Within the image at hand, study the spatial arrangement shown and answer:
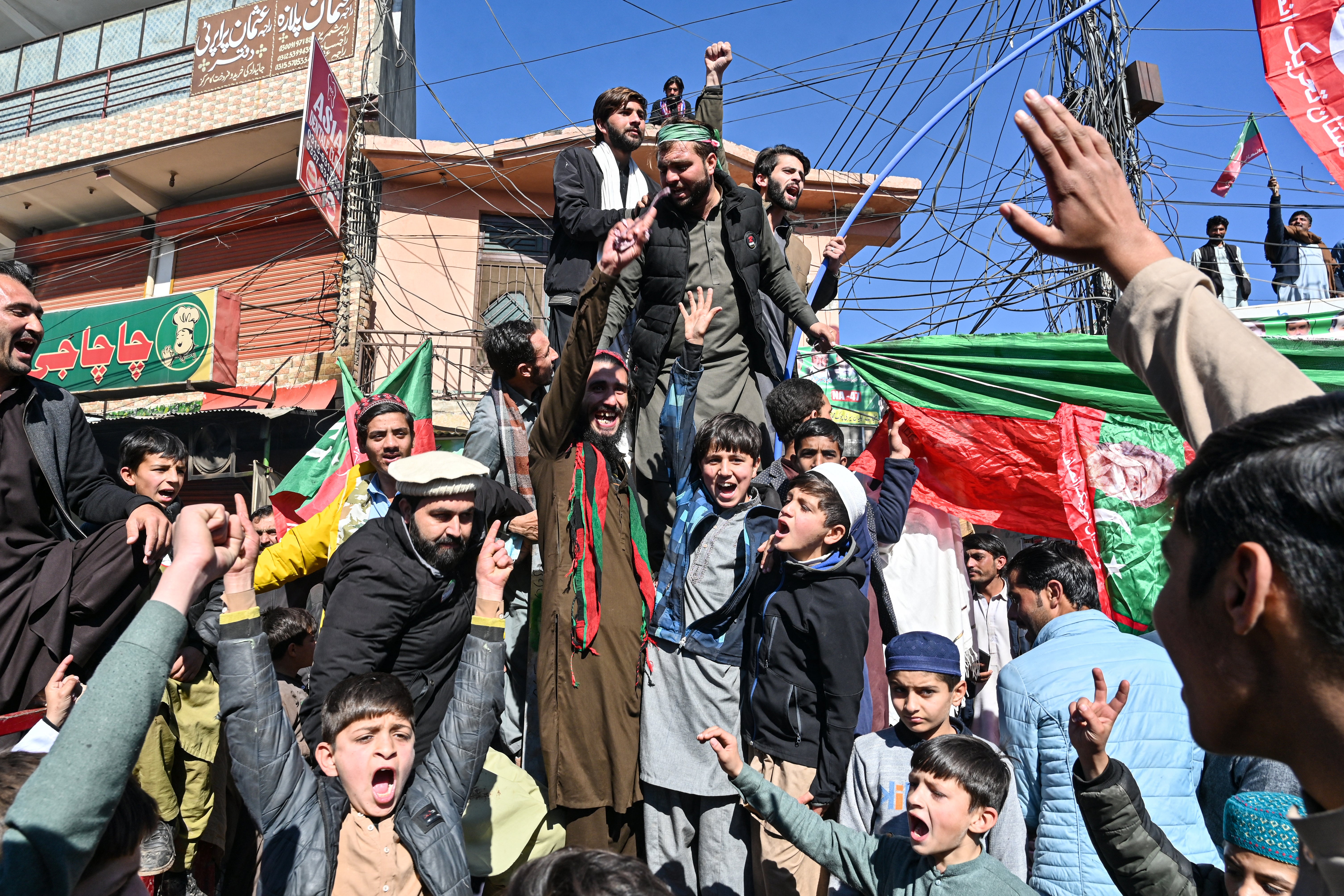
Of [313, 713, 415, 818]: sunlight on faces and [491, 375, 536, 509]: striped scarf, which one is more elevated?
[491, 375, 536, 509]: striped scarf

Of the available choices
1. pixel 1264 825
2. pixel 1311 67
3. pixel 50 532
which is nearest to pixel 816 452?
pixel 1264 825

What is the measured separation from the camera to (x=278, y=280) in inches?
Answer: 554

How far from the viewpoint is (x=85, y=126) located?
14273mm

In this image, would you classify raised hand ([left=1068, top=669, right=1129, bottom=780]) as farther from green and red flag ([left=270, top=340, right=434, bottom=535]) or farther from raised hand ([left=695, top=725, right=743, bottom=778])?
green and red flag ([left=270, top=340, right=434, bottom=535])

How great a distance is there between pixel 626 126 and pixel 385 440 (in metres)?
2.17

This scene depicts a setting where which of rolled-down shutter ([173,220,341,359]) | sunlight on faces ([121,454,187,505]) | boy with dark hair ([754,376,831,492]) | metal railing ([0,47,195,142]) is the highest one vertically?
metal railing ([0,47,195,142])

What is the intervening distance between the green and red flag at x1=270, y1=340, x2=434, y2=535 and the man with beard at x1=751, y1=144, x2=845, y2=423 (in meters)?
2.40

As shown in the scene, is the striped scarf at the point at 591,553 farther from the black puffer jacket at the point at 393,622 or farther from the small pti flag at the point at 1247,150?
the small pti flag at the point at 1247,150

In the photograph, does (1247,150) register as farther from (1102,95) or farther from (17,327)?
(17,327)

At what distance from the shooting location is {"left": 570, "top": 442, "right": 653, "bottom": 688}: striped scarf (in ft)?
11.7

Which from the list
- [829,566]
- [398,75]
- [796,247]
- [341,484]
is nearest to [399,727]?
[829,566]

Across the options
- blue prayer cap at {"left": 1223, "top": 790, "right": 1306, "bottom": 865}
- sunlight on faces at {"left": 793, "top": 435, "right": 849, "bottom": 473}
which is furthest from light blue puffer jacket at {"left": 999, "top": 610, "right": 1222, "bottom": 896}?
sunlight on faces at {"left": 793, "top": 435, "right": 849, "bottom": 473}

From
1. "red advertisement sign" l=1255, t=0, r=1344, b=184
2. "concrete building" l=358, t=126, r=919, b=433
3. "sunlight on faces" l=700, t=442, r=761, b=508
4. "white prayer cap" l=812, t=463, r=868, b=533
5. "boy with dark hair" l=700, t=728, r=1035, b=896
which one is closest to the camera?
"boy with dark hair" l=700, t=728, r=1035, b=896

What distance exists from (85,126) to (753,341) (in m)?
13.6
